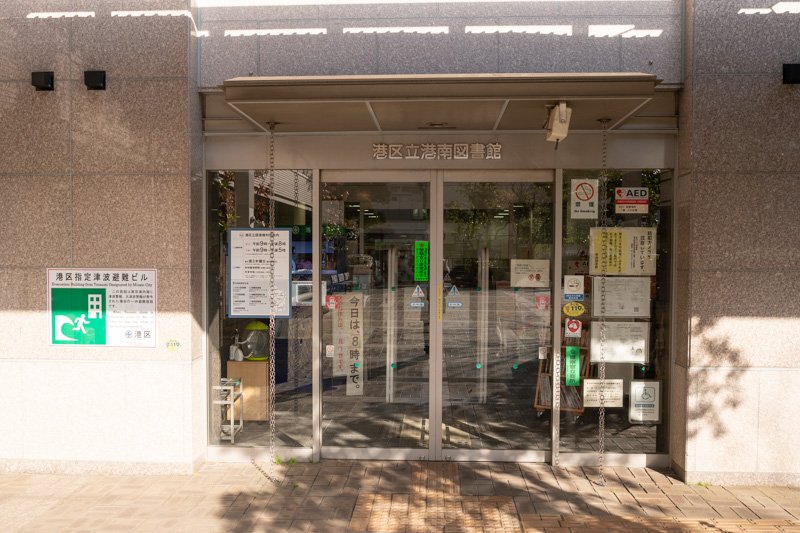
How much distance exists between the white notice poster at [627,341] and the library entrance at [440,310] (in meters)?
0.54

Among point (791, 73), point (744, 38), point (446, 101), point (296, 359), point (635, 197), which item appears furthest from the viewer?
point (296, 359)

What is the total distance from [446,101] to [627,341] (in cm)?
287

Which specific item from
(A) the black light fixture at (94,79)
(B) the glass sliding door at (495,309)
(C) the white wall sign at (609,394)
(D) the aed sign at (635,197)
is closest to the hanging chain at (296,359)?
(B) the glass sliding door at (495,309)

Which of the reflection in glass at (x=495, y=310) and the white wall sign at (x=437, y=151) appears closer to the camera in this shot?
the white wall sign at (x=437, y=151)

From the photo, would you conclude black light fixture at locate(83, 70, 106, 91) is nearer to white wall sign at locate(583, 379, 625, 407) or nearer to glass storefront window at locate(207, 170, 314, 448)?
glass storefront window at locate(207, 170, 314, 448)

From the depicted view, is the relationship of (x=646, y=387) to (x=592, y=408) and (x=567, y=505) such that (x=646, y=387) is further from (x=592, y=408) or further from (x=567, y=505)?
(x=567, y=505)

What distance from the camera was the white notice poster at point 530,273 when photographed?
6027 mm

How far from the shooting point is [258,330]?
6211mm

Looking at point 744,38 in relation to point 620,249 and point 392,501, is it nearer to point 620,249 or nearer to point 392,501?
point 620,249

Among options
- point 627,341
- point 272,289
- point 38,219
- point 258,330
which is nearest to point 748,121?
point 627,341

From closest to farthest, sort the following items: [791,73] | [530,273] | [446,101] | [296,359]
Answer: [446,101] → [791,73] → [530,273] → [296,359]

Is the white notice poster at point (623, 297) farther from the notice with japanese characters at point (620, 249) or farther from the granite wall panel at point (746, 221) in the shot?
the granite wall panel at point (746, 221)

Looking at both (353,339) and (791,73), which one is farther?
(353,339)

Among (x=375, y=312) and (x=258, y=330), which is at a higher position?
(x=375, y=312)
